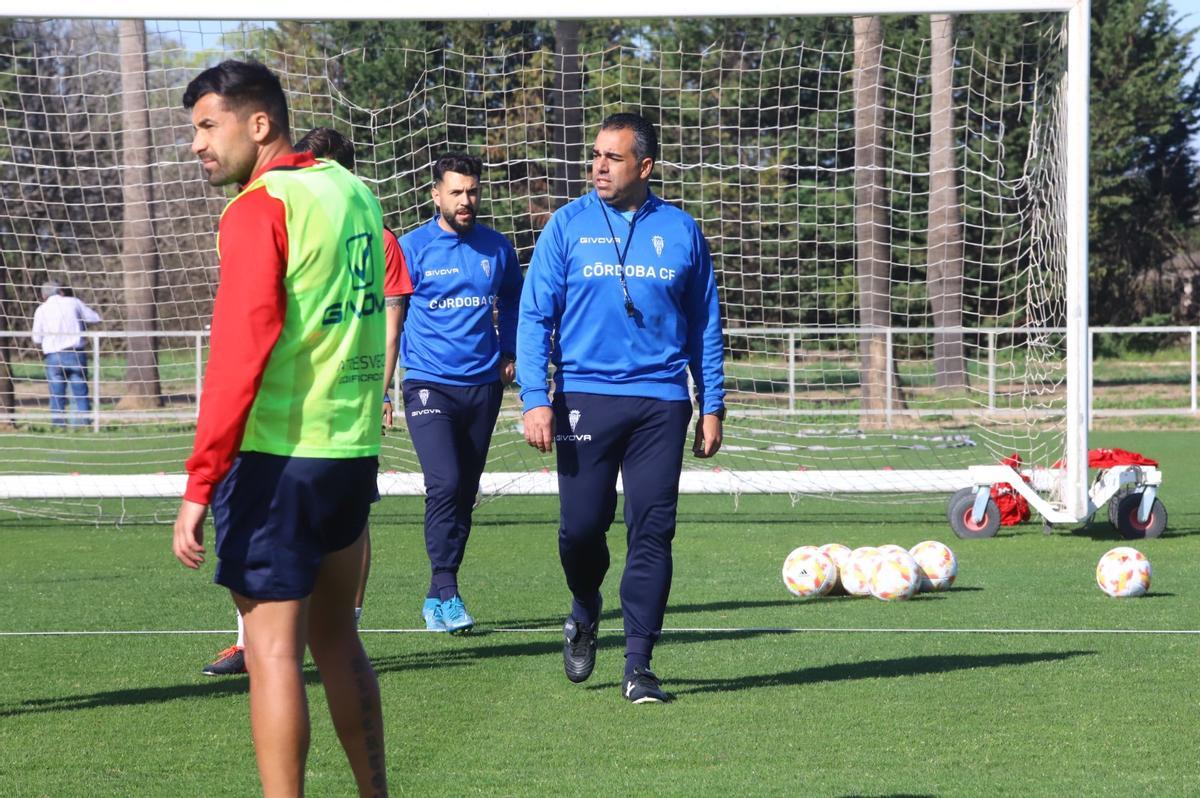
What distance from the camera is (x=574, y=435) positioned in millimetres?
5734

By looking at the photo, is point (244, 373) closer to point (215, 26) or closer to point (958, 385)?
point (215, 26)

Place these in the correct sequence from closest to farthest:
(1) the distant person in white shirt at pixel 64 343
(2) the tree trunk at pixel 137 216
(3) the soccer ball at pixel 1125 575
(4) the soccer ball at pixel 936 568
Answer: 1. (3) the soccer ball at pixel 1125 575
2. (4) the soccer ball at pixel 936 568
3. (2) the tree trunk at pixel 137 216
4. (1) the distant person in white shirt at pixel 64 343

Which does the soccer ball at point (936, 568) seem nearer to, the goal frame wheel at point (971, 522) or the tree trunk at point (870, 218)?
the goal frame wheel at point (971, 522)

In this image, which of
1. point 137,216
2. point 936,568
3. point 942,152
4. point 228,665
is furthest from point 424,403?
point 137,216

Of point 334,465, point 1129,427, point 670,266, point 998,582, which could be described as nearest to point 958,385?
point 1129,427

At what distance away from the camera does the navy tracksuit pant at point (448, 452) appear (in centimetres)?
731

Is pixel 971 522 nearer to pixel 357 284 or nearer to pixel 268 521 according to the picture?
pixel 357 284

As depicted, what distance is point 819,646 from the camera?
674 cm

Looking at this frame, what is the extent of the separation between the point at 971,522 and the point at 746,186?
4.43 meters

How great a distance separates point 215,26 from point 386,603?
4.92 metres

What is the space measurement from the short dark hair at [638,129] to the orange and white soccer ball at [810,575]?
3.07 m

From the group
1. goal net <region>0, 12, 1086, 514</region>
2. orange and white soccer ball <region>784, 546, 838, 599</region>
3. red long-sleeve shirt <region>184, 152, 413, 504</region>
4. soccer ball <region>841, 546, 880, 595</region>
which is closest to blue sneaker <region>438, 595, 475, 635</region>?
orange and white soccer ball <region>784, 546, 838, 599</region>

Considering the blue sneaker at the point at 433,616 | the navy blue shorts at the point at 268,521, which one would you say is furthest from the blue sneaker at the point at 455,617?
the navy blue shorts at the point at 268,521

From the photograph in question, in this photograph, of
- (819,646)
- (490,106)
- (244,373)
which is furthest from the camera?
(490,106)
